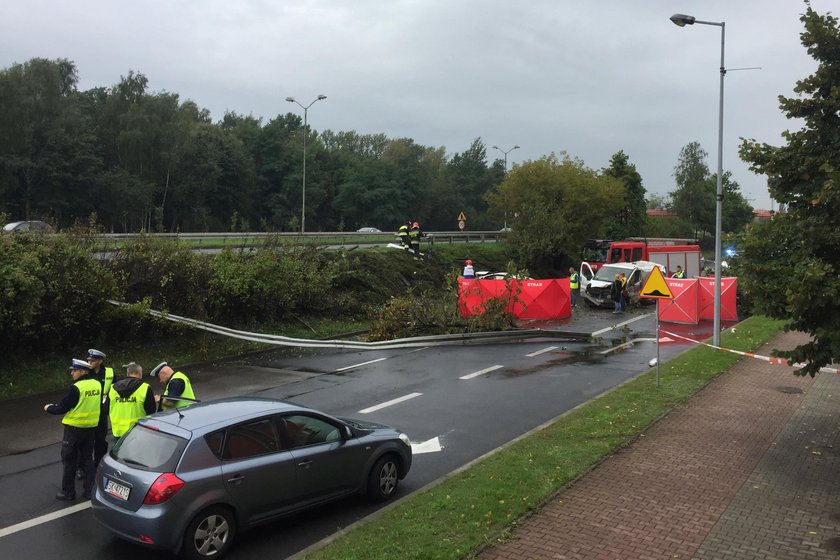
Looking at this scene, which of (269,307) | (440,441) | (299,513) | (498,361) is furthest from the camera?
(269,307)

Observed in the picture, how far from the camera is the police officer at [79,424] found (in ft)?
25.4

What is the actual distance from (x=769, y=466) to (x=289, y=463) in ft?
19.7

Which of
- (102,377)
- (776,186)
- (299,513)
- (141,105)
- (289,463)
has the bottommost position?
(299,513)

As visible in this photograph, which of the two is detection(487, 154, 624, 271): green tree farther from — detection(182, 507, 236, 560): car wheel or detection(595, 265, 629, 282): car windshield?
detection(182, 507, 236, 560): car wheel

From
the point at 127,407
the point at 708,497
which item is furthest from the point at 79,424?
the point at 708,497

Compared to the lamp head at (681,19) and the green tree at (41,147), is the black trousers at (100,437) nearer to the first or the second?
the lamp head at (681,19)

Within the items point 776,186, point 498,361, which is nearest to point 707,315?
point 498,361

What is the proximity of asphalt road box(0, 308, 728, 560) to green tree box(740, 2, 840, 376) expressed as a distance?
13.6 ft

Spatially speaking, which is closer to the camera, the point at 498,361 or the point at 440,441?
the point at 440,441

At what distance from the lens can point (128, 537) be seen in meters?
6.04

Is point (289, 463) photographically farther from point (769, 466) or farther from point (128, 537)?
point (769, 466)

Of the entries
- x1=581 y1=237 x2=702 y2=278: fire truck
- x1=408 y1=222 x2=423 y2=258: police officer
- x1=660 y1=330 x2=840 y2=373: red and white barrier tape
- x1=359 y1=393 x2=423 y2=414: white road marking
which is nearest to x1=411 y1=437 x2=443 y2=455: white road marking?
x1=359 y1=393 x2=423 y2=414: white road marking

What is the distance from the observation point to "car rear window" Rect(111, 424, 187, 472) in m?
6.16

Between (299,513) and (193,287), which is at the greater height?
(193,287)
